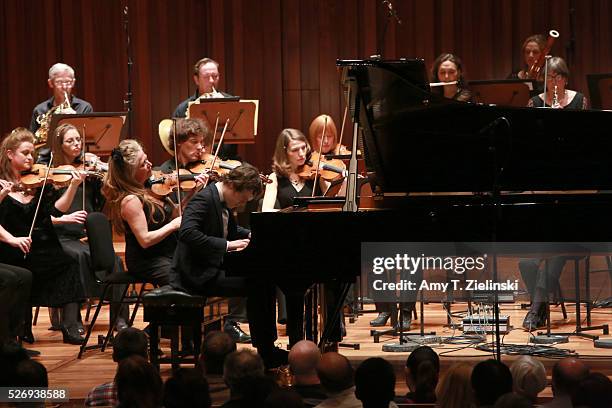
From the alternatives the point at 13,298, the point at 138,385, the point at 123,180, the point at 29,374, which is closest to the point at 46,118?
the point at 123,180

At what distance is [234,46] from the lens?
351 inches

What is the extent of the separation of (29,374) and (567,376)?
178 cm

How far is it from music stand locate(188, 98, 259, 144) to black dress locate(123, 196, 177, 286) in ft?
3.96

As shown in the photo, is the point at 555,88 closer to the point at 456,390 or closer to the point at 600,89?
the point at 600,89

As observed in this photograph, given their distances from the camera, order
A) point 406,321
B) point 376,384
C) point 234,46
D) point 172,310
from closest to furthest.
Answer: point 376,384, point 172,310, point 406,321, point 234,46

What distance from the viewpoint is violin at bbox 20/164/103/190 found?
5.98m

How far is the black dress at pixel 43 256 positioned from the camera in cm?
573

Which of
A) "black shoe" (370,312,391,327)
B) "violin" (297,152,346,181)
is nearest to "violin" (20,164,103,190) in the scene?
"violin" (297,152,346,181)

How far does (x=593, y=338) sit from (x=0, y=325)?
3.18 m

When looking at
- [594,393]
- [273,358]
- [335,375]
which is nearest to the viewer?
[594,393]

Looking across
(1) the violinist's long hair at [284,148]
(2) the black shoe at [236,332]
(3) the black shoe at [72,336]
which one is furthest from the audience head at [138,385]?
(1) the violinist's long hair at [284,148]

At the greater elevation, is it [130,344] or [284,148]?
[284,148]

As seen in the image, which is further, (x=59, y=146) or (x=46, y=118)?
(x=46, y=118)

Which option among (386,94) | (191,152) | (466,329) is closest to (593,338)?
(466,329)
